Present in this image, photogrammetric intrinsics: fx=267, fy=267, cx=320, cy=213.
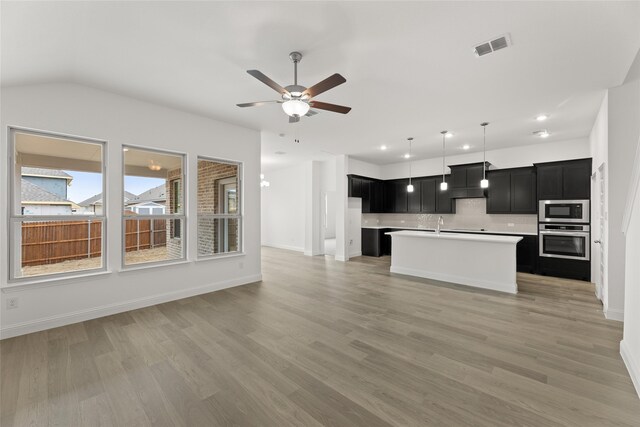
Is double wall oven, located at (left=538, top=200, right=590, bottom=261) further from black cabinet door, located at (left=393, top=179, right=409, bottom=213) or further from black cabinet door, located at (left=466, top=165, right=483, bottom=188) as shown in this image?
black cabinet door, located at (left=393, top=179, right=409, bottom=213)

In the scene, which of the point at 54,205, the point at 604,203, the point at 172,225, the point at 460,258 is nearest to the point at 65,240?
the point at 54,205

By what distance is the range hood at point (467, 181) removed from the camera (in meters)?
6.77

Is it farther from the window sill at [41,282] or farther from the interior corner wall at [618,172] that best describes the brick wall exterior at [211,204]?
the interior corner wall at [618,172]

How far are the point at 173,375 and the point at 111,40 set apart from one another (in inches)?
121

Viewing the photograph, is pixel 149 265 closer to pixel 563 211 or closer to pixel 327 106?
pixel 327 106

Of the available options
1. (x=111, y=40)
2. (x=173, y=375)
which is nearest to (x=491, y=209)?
(x=173, y=375)

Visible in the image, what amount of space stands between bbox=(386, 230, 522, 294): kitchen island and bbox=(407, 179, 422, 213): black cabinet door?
2572mm

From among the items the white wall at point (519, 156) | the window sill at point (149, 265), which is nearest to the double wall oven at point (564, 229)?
the white wall at point (519, 156)

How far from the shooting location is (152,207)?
4191 mm

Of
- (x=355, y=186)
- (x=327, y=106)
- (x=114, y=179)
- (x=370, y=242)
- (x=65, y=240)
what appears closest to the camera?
(x=327, y=106)

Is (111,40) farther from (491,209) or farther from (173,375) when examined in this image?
(491,209)

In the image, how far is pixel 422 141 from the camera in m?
6.16

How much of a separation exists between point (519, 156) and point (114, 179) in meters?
8.33

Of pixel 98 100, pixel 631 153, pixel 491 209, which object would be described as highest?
pixel 98 100
